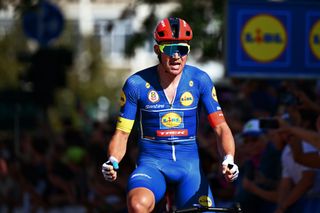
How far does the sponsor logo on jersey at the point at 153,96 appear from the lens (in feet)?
27.4

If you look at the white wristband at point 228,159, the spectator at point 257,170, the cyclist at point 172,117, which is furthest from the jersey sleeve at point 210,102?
the spectator at point 257,170

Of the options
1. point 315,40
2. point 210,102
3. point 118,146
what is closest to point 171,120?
point 210,102

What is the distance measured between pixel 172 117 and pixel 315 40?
450cm

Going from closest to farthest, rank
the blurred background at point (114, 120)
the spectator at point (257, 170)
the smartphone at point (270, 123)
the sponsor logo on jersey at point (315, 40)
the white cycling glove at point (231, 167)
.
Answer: the white cycling glove at point (231, 167) < the smartphone at point (270, 123) < the spectator at point (257, 170) < the blurred background at point (114, 120) < the sponsor logo on jersey at point (315, 40)

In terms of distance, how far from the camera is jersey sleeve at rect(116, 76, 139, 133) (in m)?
8.33

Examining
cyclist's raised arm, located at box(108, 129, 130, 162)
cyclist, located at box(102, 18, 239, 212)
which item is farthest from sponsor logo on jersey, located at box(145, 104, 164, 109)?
cyclist's raised arm, located at box(108, 129, 130, 162)

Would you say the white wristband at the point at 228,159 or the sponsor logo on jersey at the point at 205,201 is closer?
the white wristband at the point at 228,159

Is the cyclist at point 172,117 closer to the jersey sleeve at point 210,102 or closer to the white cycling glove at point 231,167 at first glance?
the jersey sleeve at point 210,102

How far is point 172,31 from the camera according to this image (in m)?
8.28

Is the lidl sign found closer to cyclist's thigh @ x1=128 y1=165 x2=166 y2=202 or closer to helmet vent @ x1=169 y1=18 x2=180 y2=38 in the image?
helmet vent @ x1=169 y1=18 x2=180 y2=38

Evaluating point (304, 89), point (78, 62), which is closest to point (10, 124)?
point (304, 89)

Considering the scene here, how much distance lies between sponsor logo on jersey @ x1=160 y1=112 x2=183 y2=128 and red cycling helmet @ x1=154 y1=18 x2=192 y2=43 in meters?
0.63

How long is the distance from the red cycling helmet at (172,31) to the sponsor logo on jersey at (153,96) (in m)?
0.44

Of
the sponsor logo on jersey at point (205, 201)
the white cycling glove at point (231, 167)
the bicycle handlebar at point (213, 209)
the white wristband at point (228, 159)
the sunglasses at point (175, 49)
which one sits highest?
the sunglasses at point (175, 49)
